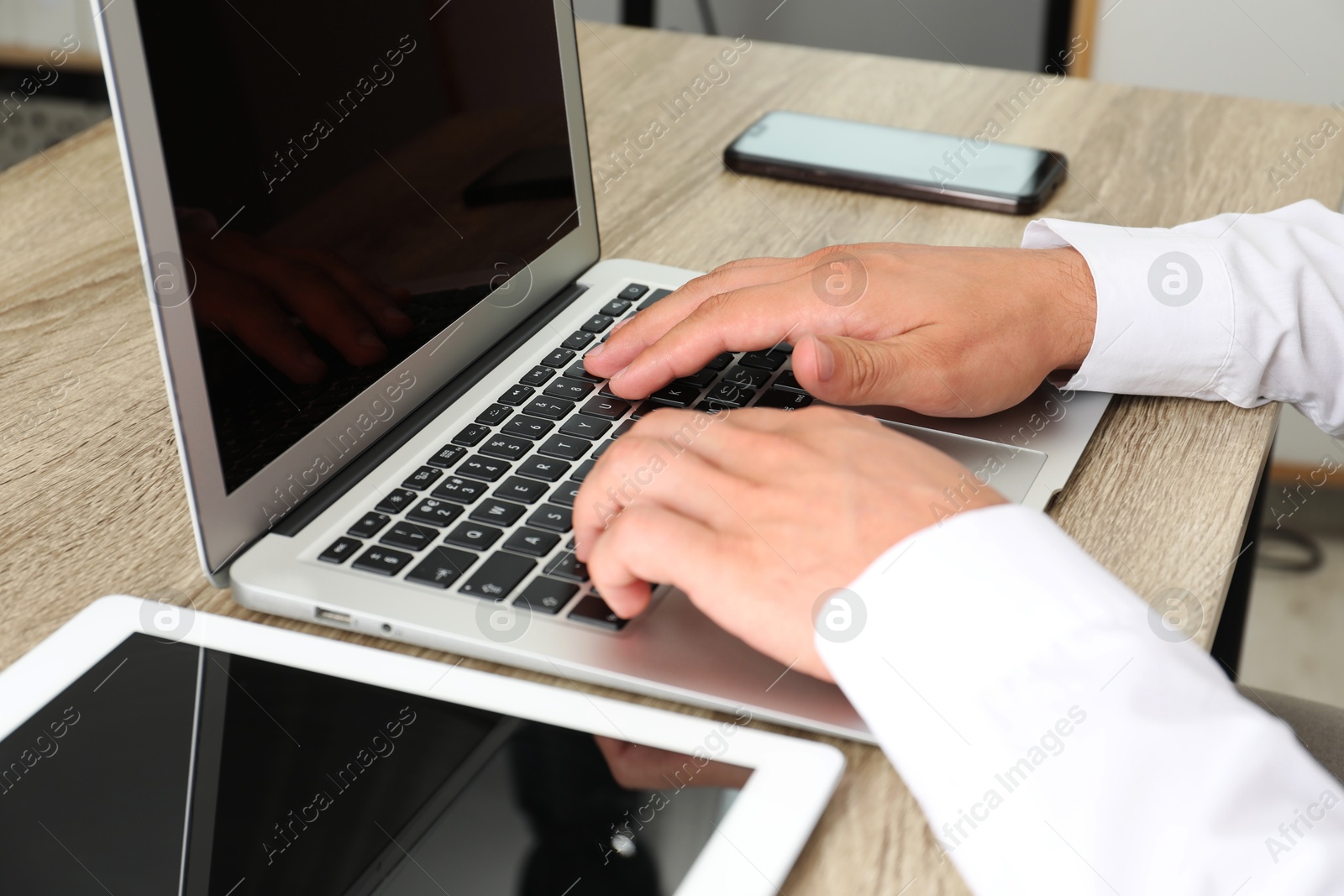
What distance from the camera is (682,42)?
1432 mm

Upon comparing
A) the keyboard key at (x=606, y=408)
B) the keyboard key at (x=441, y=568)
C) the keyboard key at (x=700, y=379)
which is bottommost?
the keyboard key at (x=700, y=379)

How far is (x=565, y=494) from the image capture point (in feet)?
2.17

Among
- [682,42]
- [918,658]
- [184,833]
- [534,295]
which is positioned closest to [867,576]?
[918,658]

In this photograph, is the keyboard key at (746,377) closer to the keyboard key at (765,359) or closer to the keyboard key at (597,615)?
the keyboard key at (765,359)

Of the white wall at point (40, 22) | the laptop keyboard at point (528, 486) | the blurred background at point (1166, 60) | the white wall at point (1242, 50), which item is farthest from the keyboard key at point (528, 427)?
the white wall at point (40, 22)

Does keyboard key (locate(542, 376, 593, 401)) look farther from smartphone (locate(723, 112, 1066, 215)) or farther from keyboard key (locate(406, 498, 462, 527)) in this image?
smartphone (locate(723, 112, 1066, 215))

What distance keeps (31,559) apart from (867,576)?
470 mm

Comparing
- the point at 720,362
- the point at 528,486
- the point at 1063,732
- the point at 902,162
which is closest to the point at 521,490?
the point at 528,486

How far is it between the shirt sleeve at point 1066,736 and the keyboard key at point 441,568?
20 centimetres

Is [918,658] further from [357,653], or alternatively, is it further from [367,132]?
[367,132]

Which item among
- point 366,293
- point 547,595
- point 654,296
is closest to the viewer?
point 547,595

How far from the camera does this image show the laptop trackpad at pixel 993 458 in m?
0.68

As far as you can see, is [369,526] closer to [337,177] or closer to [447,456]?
[447,456]

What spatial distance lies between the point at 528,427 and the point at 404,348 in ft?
0.30
